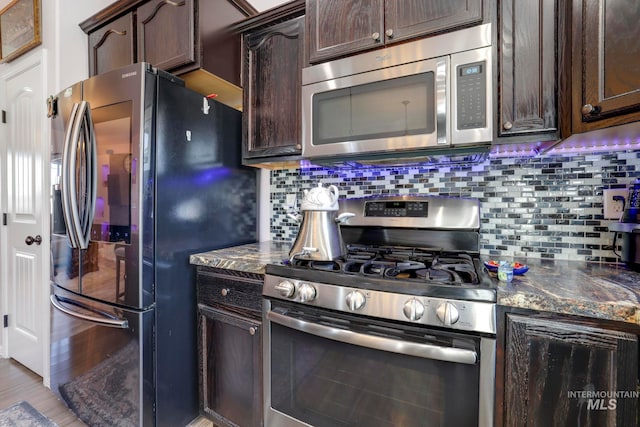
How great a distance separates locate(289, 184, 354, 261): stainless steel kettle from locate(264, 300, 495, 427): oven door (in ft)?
0.75

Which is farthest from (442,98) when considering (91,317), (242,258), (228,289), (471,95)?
(91,317)

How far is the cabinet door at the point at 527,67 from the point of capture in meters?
1.03

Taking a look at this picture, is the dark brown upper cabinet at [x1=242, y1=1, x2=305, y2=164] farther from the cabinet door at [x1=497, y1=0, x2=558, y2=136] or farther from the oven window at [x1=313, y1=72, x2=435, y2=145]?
the cabinet door at [x1=497, y1=0, x2=558, y2=136]

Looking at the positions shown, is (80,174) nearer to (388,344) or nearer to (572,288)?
(388,344)

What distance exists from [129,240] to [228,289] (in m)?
0.49

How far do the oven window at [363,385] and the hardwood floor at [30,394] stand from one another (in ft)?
4.47

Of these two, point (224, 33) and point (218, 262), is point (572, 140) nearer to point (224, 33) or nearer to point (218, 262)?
point (218, 262)

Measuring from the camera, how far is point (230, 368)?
1336 mm

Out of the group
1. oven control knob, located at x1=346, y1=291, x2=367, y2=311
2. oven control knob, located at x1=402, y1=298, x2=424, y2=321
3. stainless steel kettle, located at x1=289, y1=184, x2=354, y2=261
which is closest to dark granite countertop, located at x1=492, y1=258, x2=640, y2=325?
oven control knob, located at x1=402, y1=298, x2=424, y2=321

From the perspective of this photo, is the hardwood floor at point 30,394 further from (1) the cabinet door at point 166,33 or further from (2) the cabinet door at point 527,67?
(2) the cabinet door at point 527,67

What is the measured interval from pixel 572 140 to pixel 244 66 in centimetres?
159

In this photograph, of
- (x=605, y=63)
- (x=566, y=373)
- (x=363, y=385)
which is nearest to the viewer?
(x=566, y=373)

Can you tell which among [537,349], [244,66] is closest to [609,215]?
[537,349]

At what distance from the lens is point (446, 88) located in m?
1.14
